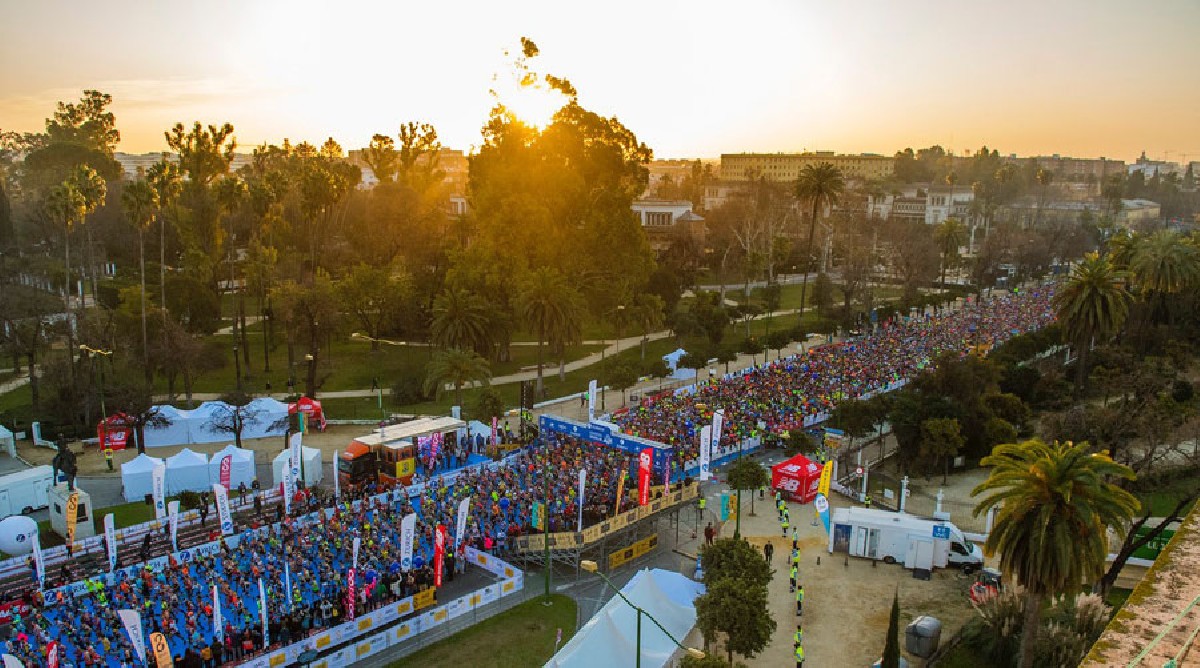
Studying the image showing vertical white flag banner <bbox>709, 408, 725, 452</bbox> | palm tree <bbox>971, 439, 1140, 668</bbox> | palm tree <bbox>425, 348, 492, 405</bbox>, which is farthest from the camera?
palm tree <bbox>425, 348, 492, 405</bbox>

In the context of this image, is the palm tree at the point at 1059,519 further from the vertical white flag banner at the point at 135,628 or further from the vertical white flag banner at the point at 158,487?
the vertical white flag banner at the point at 158,487

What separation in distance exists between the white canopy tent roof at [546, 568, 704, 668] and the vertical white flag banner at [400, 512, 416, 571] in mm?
6695

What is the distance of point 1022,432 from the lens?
138 ft

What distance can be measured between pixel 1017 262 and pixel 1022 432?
7139 centimetres

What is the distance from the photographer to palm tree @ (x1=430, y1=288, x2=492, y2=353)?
4628cm

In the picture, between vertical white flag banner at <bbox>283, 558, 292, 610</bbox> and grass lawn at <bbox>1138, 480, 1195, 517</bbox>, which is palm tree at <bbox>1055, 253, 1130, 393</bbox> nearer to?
grass lawn at <bbox>1138, 480, 1195, 517</bbox>

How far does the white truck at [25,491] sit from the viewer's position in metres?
29.9

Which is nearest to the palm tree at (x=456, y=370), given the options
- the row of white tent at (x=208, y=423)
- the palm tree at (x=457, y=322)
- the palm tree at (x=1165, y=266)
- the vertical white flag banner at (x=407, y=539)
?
the palm tree at (x=457, y=322)

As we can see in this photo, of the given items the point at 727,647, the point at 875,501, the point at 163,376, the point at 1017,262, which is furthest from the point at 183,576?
the point at 1017,262

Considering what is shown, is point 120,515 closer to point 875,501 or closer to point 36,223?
point 875,501

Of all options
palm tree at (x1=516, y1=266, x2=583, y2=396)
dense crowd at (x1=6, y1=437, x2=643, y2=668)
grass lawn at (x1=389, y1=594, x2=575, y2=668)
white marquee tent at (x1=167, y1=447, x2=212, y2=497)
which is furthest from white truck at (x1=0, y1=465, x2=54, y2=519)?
palm tree at (x1=516, y1=266, x2=583, y2=396)

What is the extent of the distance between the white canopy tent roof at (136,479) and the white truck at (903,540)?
27099 mm

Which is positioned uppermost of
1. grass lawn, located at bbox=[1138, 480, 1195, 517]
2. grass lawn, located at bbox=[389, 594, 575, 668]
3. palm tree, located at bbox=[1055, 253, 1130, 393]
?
palm tree, located at bbox=[1055, 253, 1130, 393]

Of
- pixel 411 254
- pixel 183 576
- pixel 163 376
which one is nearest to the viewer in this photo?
pixel 183 576
